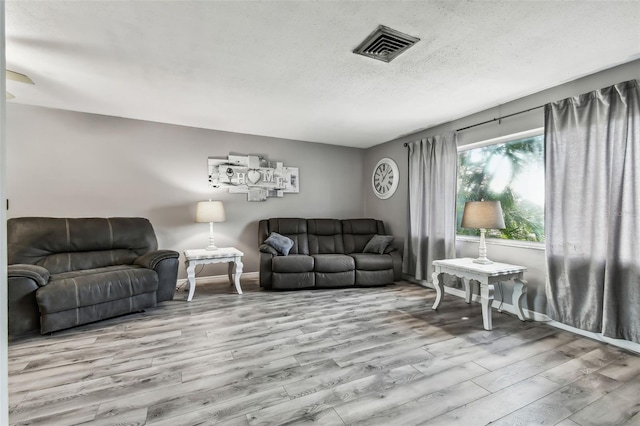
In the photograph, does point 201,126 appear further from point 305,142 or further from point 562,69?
point 562,69

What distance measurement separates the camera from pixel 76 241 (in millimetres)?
3084

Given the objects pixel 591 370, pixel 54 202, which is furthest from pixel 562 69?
pixel 54 202

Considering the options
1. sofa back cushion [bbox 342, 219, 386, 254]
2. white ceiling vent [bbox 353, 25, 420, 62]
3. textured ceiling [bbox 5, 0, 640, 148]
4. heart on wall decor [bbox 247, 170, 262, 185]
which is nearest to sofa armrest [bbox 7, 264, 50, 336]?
textured ceiling [bbox 5, 0, 640, 148]

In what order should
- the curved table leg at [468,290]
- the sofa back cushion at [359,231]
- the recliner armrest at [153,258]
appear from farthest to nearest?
the sofa back cushion at [359,231] < the curved table leg at [468,290] < the recliner armrest at [153,258]

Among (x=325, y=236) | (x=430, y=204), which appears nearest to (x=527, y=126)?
(x=430, y=204)

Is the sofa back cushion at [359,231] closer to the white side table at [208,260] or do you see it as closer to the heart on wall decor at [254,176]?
the heart on wall decor at [254,176]

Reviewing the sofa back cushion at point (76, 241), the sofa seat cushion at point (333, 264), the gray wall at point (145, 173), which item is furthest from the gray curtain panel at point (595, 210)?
the sofa back cushion at point (76, 241)

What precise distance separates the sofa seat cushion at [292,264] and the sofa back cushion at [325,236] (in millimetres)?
657

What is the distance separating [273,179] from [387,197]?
2006mm

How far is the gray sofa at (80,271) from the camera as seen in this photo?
2.37 meters

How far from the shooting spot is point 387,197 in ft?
16.0

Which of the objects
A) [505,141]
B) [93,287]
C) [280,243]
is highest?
[505,141]

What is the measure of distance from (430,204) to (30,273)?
4.38m

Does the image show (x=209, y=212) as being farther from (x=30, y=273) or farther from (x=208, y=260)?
(x=30, y=273)
